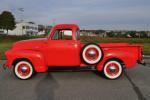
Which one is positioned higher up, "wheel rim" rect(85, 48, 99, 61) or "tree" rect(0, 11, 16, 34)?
"tree" rect(0, 11, 16, 34)

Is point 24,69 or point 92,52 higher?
point 92,52

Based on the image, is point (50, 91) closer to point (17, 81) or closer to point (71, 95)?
point (71, 95)

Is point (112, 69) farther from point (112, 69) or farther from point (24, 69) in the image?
point (24, 69)

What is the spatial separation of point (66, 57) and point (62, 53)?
7.4 inches

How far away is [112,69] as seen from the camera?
9.05m

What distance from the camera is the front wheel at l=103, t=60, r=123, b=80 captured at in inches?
357

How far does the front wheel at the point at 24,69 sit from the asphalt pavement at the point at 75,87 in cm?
19

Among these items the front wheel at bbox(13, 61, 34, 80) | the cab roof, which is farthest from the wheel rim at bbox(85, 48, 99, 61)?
the front wheel at bbox(13, 61, 34, 80)

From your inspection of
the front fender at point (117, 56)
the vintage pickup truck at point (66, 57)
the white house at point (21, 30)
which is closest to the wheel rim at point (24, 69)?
the vintage pickup truck at point (66, 57)

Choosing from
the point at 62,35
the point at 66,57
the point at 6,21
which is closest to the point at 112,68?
the point at 66,57

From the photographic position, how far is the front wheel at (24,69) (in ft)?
29.8

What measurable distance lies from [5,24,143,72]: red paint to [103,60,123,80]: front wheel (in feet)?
0.49

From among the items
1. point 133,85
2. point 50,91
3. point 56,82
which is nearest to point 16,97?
point 50,91

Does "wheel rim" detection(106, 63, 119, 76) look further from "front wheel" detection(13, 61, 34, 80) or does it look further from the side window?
"front wheel" detection(13, 61, 34, 80)
